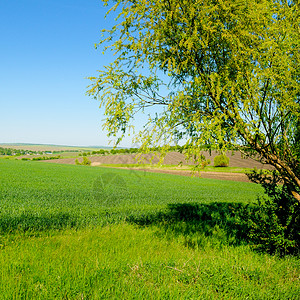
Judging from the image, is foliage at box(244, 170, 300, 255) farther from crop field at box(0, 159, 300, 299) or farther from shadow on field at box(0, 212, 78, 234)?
shadow on field at box(0, 212, 78, 234)

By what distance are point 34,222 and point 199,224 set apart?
5.99 m

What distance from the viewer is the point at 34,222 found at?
8039 mm

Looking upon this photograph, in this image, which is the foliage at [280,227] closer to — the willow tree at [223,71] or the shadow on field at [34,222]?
the willow tree at [223,71]

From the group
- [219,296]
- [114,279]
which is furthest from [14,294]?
[219,296]

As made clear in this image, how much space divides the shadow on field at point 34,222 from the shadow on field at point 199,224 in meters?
2.48

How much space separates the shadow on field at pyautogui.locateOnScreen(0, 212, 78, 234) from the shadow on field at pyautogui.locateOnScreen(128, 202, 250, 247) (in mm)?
2484

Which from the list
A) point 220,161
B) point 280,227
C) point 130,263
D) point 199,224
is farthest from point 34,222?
point 220,161

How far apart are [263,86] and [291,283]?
4.14 m

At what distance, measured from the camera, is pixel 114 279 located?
419 cm

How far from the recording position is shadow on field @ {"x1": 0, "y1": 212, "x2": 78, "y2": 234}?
7.49 m

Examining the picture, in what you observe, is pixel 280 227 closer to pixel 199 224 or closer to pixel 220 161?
pixel 199 224

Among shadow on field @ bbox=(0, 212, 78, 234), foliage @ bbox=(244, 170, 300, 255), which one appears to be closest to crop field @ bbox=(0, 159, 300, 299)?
shadow on field @ bbox=(0, 212, 78, 234)

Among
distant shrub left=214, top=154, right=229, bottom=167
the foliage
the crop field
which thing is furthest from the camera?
distant shrub left=214, top=154, right=229, bottom=167

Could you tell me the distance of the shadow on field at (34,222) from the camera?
749 cm
